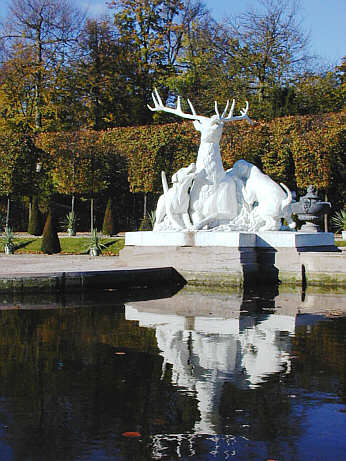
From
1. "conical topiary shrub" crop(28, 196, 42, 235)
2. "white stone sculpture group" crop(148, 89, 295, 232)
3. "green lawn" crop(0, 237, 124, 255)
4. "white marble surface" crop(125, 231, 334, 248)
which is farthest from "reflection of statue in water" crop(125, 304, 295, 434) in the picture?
"conical topiary shrub" crop(28, 196, 42, 235)

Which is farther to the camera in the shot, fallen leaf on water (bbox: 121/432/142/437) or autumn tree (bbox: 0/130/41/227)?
autumn tree (bbox: 0/130/41/227)

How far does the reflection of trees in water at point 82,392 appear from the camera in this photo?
155 inches

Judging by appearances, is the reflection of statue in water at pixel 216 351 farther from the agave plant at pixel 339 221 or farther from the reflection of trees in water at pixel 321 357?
the agave plant at pixel 339 221

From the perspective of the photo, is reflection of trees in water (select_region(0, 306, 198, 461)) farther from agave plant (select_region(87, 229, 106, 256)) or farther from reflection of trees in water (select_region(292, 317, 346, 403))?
agave plant (select_region(87, 229, 106, 256))

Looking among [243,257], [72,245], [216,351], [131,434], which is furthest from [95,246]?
[131,434]

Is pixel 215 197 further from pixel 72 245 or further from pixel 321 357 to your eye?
pixel 72 245

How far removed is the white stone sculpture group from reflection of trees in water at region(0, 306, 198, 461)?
6.52 meters

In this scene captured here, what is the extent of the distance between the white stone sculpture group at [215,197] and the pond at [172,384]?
4720 mm

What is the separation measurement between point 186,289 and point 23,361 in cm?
647

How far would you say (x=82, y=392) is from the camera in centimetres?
497

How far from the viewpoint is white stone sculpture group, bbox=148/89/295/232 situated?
45.3ft

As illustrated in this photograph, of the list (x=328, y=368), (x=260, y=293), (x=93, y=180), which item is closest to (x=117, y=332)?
(x=328, y=368)

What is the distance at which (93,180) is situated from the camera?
89.4 ft

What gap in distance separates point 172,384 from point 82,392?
70cm
